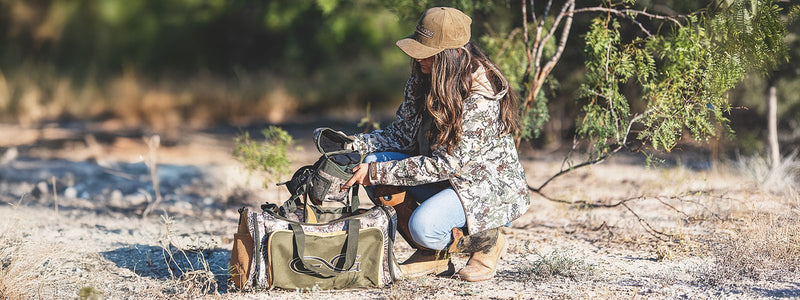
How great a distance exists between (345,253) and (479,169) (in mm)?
747

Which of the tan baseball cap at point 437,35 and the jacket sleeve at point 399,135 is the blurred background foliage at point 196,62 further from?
the tan baseball cap at point 437,35

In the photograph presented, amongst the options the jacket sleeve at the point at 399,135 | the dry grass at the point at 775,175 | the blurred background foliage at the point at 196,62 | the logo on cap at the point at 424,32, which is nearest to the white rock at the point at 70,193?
the blurred background foliage at the point at 196,62

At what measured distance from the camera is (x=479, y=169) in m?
3.92

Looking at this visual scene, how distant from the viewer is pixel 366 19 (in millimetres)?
11719

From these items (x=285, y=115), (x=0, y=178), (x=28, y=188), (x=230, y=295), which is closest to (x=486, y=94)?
(x=230, y=295)

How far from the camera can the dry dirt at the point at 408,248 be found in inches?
155

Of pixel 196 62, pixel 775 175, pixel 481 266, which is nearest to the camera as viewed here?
pixel 481 266

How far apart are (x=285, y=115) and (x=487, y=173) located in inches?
380

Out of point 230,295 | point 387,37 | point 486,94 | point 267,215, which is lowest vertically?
point 230,295

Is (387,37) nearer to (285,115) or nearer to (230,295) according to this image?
(285,115)

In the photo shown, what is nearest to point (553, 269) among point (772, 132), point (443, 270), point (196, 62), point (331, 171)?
point (443, 270)

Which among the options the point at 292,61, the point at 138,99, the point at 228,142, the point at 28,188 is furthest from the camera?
the point at 292,61

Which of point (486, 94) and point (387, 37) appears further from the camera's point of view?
point (387, 37)

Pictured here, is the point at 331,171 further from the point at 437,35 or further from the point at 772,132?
the point at 772,132
